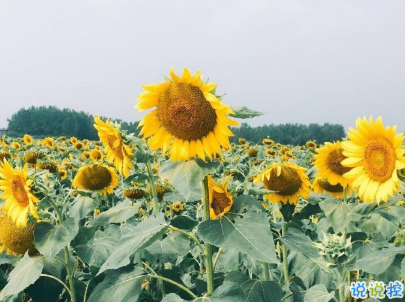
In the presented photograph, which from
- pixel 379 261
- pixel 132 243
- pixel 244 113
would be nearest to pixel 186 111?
pixel 244 113

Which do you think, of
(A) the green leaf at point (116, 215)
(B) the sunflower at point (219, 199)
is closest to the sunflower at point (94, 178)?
(A) the green leaf at point (116, 215)

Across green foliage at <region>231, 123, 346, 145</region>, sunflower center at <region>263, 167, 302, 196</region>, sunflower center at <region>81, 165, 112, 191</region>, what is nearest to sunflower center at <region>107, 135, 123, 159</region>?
sunflower center at <region>263, 167, 302, 196</region>

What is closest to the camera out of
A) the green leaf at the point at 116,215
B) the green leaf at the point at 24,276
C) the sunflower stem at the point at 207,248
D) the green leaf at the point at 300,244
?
the sunflower stem at the point at 207,248

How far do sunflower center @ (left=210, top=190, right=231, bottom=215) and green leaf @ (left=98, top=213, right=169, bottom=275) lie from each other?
28 cm

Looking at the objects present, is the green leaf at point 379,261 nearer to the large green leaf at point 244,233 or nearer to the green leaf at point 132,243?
the large green leaf at point 244,233

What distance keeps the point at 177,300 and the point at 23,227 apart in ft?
3.38

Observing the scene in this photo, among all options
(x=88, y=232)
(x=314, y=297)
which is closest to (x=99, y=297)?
(x=88, y=232)

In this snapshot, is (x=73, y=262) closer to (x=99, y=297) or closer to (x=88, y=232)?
(x=88, y=232)

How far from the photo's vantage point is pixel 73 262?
2662 mm

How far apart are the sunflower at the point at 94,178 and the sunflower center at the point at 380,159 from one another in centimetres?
226

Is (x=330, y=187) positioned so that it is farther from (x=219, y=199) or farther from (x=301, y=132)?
(x=301, y=132)

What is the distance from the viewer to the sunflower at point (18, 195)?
2.34 metres

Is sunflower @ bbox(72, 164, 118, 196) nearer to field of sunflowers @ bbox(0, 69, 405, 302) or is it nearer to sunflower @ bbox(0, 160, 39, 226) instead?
field of sunflowers @ bbox(0, 69, 405, 302)

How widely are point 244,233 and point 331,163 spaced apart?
5.98 feet
